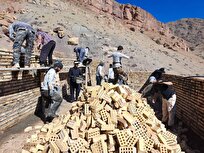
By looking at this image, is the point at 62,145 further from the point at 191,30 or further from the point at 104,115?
the point at 191,30

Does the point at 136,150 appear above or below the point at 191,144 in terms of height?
above

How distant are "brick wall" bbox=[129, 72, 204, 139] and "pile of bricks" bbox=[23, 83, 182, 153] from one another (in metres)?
1.44

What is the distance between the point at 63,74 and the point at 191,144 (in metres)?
6.21

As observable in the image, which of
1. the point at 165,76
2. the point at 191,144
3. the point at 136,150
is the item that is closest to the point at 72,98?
the point at 165,76

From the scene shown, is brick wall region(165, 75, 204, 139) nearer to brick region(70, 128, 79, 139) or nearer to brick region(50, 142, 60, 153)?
brick region(70, 128, 79, 139)

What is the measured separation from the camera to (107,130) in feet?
15.8

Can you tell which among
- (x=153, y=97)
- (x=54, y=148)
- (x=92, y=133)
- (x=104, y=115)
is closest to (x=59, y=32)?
(x=153, y=97)

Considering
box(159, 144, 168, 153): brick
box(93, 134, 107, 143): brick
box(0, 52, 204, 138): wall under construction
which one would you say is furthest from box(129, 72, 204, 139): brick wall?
box(93, 134, 107, 143): brick

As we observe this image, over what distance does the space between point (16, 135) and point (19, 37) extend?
96.1 inches

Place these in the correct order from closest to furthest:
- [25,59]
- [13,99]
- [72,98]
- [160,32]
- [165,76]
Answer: [13,99] → [25,59] → [72,98] → [165,76] → [160,32]

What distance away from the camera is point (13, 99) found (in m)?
6.84

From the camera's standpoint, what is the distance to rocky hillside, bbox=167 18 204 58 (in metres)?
84.0

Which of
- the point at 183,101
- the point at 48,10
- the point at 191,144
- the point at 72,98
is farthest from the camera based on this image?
the point at 48,10

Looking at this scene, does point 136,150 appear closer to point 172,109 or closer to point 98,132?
point 98,132
